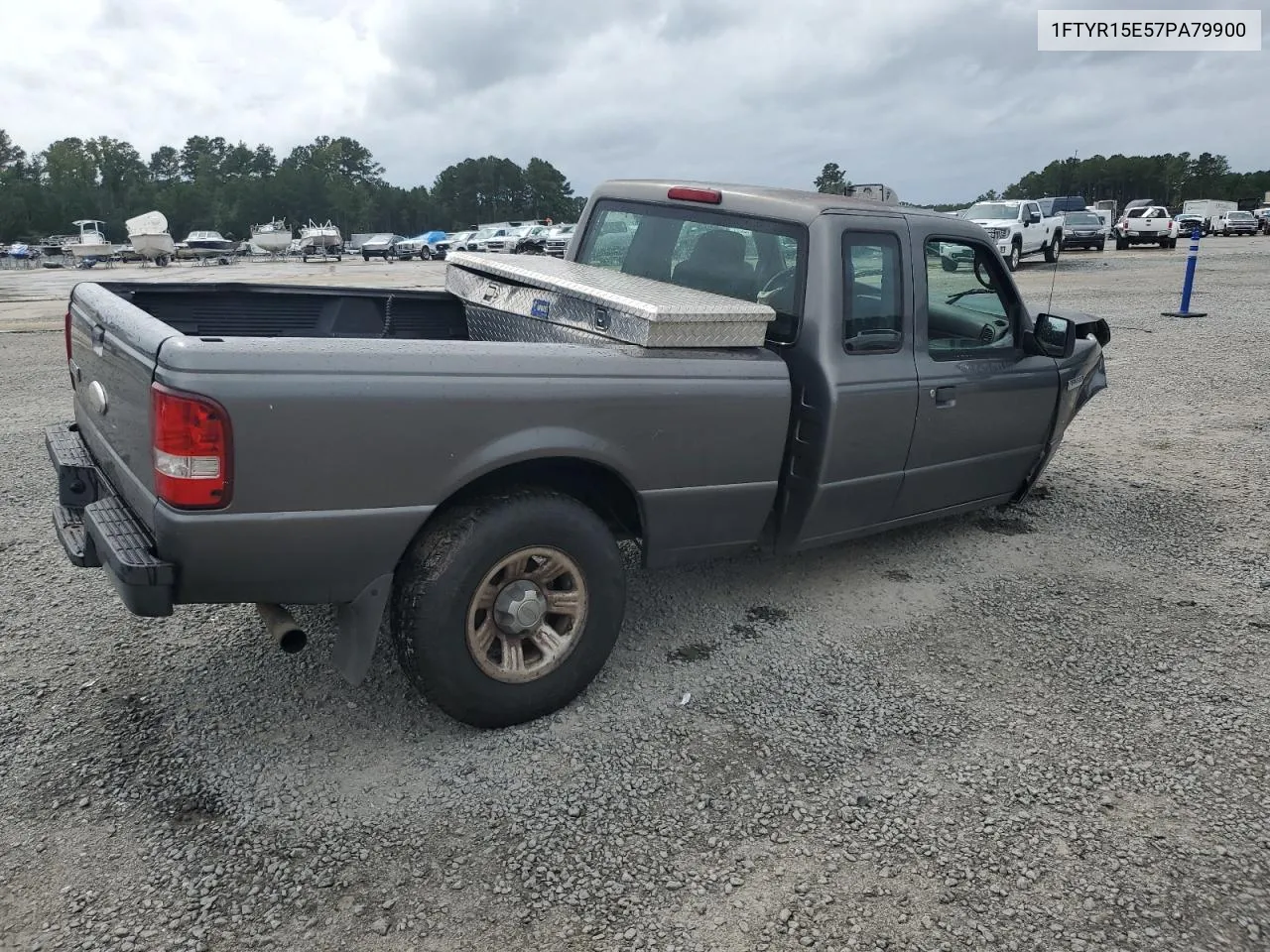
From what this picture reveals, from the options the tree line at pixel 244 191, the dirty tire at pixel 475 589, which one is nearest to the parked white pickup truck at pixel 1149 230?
the dirty tire at pixel 475 589

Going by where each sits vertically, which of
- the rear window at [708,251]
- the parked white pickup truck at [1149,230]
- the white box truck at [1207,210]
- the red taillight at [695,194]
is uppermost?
the white box truck at [1207,210]

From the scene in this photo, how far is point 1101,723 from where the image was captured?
344 centimetres

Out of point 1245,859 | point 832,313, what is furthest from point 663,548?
point 1245,859

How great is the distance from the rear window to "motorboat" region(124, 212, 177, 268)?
165 feet

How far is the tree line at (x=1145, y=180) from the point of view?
107m

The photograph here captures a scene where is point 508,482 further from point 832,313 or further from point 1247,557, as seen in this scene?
point 1247,557

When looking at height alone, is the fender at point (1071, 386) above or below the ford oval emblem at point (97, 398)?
below

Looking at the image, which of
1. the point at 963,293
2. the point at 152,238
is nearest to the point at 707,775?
the point at 963,293

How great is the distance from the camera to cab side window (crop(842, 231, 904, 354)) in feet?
12.9

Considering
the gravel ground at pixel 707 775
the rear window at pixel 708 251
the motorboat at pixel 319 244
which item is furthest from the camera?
the motorboat at pixel 319 244

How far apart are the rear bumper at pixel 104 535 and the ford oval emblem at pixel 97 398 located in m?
0.23

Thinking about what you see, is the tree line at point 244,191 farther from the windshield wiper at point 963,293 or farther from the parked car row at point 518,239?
the windshield wiper at point 963,293

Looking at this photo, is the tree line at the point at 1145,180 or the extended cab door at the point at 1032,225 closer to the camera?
the extended cab door at the point at 1032,225

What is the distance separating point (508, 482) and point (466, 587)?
0.40 metres
